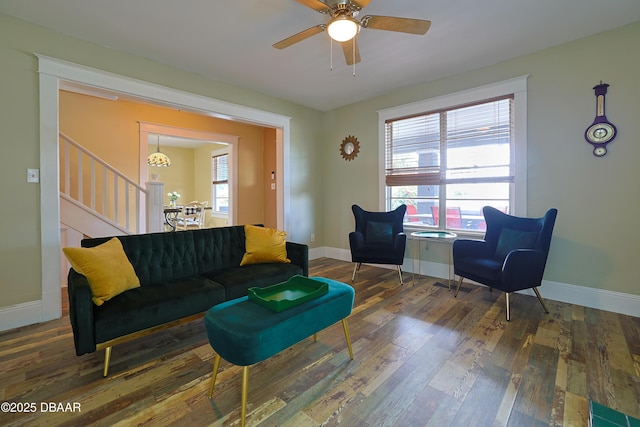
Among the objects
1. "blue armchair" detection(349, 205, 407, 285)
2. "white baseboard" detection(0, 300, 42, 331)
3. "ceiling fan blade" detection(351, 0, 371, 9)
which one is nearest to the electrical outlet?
"white baseboard" detection(0, 300, 42, 331)

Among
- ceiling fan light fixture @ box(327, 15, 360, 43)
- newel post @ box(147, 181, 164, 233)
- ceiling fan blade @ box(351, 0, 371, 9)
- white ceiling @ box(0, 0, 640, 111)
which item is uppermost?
white ceiling @ box(0, 0, 640, 111)

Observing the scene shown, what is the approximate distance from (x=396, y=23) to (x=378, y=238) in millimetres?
2672

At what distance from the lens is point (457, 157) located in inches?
148

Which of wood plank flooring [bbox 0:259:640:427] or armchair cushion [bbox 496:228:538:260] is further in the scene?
armchair cushion [bbox 496:228:538:260]

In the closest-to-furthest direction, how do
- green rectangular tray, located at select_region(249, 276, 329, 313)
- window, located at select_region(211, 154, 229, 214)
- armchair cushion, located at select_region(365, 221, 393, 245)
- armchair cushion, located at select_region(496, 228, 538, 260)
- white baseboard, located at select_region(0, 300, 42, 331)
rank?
green rectangular tray, located at select_region(249, 276, 329, 313)
white baseboard, located at select_region(0, 300, 42, 331)
armchair cushion, located at select_region(496, 228, 538, 260)
armchair cushion, located at select_region(365, 221, 393, 245)
window, located at select_region(211, 154, 229, 214)

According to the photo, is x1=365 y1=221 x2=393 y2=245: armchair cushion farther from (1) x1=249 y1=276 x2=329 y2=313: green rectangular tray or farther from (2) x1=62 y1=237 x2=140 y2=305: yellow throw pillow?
(2) x1=62 y1=237 x2=140 y2=305: yellow throw pillow

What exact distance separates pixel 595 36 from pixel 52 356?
544 cm

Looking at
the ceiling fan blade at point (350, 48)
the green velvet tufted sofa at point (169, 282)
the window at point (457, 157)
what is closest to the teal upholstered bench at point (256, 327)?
the green velvet tufted sofa at point (169, 282)

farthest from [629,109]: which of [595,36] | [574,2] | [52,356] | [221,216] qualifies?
[221,216]

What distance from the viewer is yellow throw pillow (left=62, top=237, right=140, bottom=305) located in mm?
1944

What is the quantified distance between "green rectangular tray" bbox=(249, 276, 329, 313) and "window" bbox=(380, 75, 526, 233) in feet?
8.60

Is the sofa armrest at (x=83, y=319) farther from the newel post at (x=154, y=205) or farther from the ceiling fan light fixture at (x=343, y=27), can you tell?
the ceiling fan light fixture at (x=343, y=27)

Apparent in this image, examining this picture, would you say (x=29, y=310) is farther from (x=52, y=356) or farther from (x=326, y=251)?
(x=326, y=251)

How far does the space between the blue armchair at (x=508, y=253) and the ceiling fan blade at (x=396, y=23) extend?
207cm
